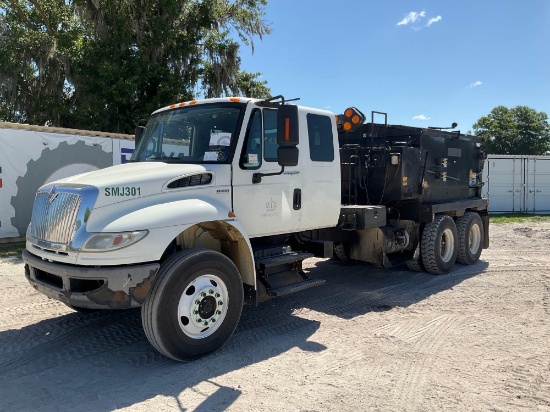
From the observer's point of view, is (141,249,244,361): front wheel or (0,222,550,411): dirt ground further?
(141,249,244,361): front wheel

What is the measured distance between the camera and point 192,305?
4.43m

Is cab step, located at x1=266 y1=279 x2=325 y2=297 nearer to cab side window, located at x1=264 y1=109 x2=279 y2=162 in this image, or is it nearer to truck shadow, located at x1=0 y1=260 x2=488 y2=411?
truck shadow, located at x1=0 y1=260 x2=488 y2=411

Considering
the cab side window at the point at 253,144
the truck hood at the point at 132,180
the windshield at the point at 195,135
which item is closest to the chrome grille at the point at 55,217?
the truck hood at the point at 132,180

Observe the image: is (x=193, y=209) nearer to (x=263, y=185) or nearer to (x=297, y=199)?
(x=263, y=185)

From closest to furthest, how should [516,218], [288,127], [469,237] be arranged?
[288,127] → [469,237] → [516,218]

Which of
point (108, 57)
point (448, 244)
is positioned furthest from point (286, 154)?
point (108, 57)

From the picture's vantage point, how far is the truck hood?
165 inches

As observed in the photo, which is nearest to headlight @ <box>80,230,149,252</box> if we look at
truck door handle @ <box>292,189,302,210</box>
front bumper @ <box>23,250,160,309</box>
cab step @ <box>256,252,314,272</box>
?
A: front bumper @ <box>23,250,160,309</box>

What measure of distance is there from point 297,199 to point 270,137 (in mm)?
866

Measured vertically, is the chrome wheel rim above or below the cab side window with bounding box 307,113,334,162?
below

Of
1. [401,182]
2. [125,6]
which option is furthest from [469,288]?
[125,6]

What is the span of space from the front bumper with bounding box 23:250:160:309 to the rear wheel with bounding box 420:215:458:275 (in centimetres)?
561

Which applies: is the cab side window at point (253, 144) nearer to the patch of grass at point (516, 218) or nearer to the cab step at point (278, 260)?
the cab step at point (278, 260)

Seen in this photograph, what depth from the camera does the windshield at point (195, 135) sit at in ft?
16.3
